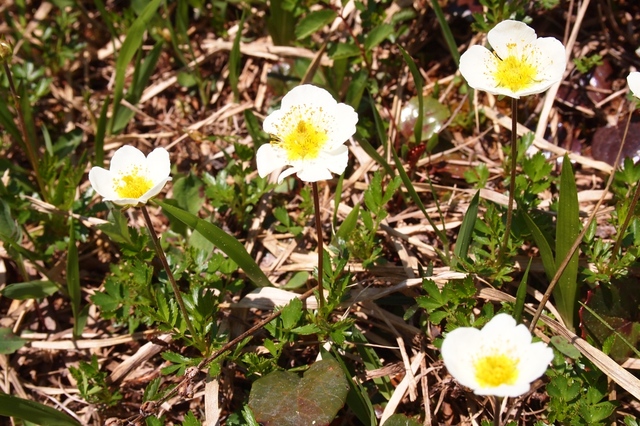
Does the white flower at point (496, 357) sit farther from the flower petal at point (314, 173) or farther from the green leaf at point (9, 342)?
the green leaf at point (9, 342)

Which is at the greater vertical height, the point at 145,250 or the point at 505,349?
the point at 505,349

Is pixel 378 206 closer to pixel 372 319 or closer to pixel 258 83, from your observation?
pixel 372 319

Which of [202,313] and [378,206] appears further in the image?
[378,206]

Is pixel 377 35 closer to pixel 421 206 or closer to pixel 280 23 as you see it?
pixel 280 23

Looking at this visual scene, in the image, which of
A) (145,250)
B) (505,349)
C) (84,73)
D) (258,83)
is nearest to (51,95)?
(84,73)

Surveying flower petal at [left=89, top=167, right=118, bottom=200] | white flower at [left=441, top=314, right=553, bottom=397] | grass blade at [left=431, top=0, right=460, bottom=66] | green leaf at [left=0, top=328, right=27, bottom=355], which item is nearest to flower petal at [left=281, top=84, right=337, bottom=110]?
flower petal at [left=89, top=167, right=118, bottom=200]

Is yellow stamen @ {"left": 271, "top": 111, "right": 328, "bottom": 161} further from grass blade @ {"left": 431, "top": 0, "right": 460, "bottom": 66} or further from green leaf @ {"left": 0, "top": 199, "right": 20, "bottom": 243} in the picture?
green leaf @ {"left": 0, "top": 199, "right": 20, "bottom": 243}
